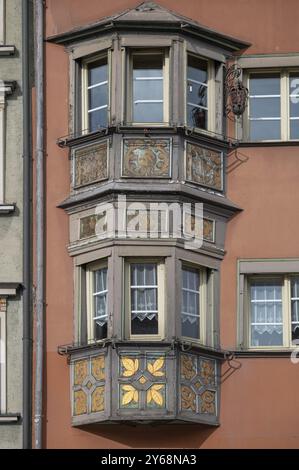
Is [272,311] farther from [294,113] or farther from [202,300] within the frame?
[294,113]

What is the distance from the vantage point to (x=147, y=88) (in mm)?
35875

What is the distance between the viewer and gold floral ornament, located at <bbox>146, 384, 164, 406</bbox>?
34.2 metres

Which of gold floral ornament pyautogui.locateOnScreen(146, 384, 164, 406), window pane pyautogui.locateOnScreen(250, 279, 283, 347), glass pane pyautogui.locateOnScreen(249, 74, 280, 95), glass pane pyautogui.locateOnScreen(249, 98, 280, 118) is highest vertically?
glass pane pyautogui.locateOnScreen(249, 74, 280, 95)

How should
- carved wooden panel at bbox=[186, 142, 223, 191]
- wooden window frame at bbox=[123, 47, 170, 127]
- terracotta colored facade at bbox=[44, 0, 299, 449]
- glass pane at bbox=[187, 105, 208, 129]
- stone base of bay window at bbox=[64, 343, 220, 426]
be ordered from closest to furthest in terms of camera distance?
stone base of bay window at bbox=[64, 343, 220, 426]
terracotta colored facade at bbox=[44, 0, 299, 449]
carved wooden panel at bbox=[186, 142, 223, 191]
wooden window frame at bbox=[123, 47, 170, 127]
glass pane at bbox=[187, 105, 208, 129]

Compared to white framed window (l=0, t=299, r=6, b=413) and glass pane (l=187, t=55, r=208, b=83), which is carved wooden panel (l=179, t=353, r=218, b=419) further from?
glass pane (l=187, t=55, r=208, b=83)

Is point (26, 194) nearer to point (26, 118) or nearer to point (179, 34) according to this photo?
point (26, 118)

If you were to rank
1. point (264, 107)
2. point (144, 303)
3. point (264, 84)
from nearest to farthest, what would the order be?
point (144, 303) → point (264, 107) → point (264, 84)

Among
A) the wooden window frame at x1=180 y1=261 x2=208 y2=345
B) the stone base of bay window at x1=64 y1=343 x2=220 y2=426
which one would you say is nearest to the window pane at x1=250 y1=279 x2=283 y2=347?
the wooden window frame at x1=180 y1=261 x2=208 y2=345

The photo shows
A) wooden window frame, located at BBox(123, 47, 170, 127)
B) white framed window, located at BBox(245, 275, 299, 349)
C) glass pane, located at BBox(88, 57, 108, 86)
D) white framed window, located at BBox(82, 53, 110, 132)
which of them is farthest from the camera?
glass pane, located at BBox(88, 57, 108, 86)

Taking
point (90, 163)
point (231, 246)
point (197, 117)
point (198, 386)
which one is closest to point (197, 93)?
point (197, 117)

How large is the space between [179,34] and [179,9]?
78 centimetres

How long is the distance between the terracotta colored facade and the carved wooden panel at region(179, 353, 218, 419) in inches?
7.5

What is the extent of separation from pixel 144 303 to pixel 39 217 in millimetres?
2321

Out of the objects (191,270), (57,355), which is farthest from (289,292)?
(57,355)
